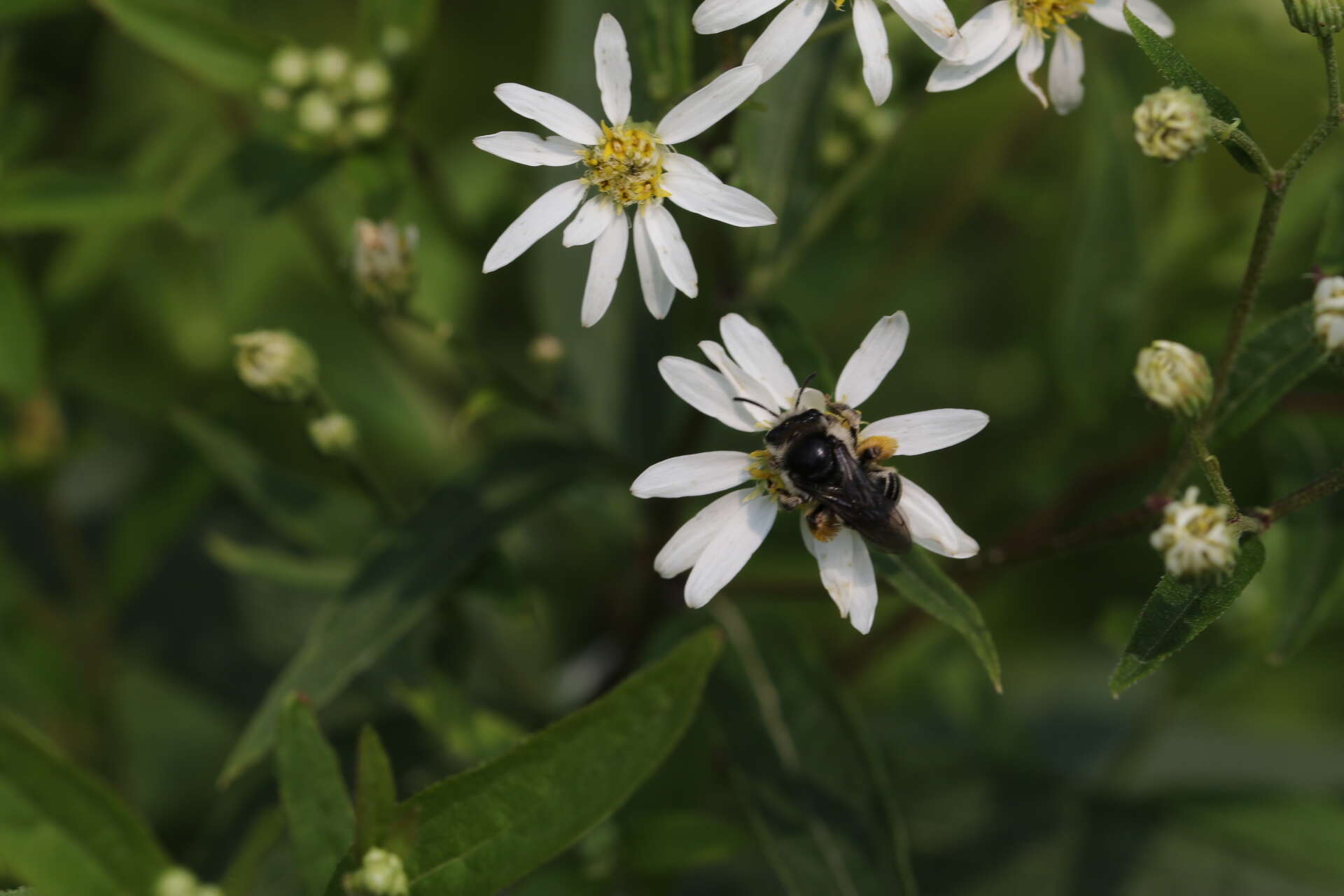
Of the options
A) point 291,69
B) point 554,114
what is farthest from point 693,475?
point 291,69

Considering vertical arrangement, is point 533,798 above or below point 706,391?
below

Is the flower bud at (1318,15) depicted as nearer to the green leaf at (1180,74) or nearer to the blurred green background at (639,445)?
the green leaf at (1180,74)

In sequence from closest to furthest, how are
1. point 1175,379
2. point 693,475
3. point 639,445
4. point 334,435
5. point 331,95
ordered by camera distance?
point 1175,379 → point 693,475 → point 334,435 → point 331,95 → point 639,445

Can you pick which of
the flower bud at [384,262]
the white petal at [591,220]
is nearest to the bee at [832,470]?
the white petal at [591,220]

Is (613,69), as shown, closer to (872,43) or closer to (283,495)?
(872,43)

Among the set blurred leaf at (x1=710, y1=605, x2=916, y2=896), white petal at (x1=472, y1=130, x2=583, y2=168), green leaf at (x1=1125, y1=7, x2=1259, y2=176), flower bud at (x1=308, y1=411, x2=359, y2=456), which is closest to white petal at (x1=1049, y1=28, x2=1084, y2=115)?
green leaf at (x1=1125, y1=7, x2=1259, y2=176)

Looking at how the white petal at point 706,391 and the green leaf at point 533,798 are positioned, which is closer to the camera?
the green leaf at point 533,798
